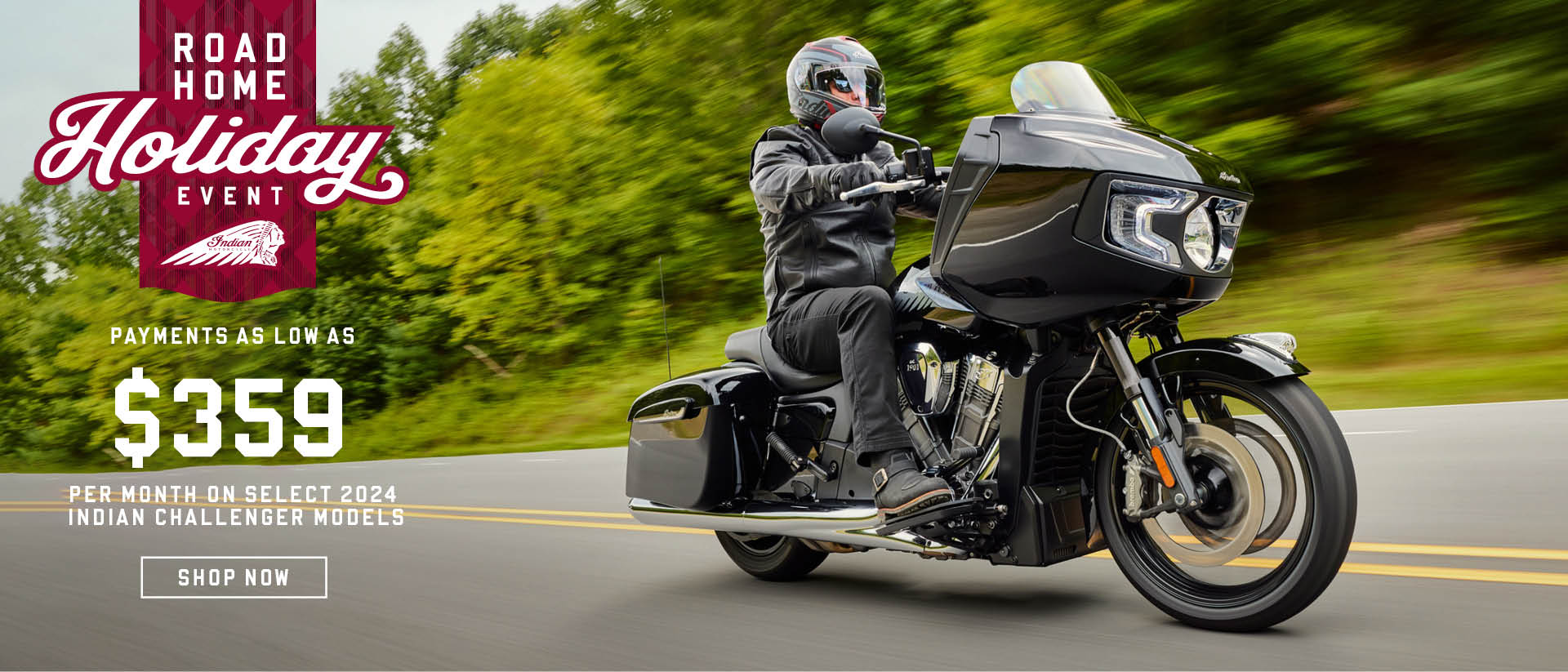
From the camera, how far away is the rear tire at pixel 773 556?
478 centimetres

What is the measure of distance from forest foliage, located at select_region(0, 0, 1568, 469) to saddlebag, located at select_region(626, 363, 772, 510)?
Result: 29.1 ft

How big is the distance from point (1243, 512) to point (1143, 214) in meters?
0.79

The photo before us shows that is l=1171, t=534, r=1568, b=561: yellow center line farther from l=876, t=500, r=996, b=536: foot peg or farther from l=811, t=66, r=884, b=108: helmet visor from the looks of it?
l=811, t=66, r=884, b=108: helmet visor

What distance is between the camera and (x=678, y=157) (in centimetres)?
2152

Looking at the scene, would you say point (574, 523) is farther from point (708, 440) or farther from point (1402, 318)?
point (1402, 318)

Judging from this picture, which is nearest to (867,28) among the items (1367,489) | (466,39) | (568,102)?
(568,102)

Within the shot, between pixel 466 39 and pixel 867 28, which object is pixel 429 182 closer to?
pixel 867 28

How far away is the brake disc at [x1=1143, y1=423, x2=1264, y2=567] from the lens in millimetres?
3326

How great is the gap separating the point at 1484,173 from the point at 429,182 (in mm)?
19381

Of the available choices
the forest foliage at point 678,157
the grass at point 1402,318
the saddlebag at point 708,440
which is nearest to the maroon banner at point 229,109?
the forest foliage at point 678,157

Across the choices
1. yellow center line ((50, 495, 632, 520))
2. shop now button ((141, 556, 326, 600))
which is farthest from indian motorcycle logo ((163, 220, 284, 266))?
shop now button ((141, 556, 326, 600))

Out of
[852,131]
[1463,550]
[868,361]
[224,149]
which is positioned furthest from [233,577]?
[224,149]

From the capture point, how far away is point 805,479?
4488mm

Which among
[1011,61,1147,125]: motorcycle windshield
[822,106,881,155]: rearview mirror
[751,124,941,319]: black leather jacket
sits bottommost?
[751,124,941,319]: black leather jacket
